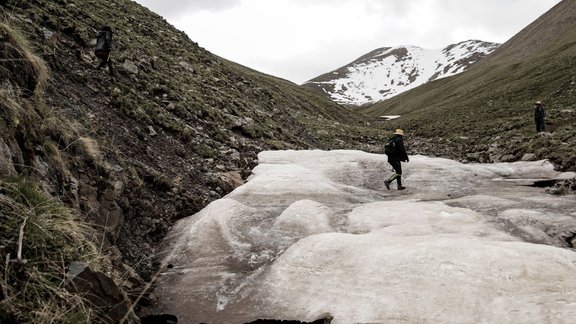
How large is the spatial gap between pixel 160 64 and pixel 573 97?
38128 millimetres

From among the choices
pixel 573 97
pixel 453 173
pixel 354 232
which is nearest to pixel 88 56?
pixel 354 232

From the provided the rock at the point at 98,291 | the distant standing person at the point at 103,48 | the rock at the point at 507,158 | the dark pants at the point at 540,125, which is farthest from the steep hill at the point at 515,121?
the distant standing person at the point at 103,48

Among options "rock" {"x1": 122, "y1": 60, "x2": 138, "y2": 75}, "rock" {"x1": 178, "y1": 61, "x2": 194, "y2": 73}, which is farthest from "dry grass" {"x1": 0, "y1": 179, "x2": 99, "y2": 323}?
"rock" {"x1": 178, "y1": 61, "x2": 194, "y2": 73}

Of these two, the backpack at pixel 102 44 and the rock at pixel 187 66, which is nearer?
the backpack at pixel 102 44

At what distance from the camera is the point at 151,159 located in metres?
16.2

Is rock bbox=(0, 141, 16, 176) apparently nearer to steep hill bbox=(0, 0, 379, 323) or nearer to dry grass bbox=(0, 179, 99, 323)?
steep hill bbox=(0, 0, 379, 323)

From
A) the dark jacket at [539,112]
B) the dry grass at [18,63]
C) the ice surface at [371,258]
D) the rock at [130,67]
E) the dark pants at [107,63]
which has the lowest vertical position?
the ice surface at [371,258]

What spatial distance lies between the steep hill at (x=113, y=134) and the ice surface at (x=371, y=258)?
147cm

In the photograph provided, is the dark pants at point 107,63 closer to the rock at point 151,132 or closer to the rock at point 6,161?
the rock at point 151,132

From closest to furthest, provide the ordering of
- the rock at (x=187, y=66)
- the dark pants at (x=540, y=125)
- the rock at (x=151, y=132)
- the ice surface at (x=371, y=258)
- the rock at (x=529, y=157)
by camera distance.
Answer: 1. the ice surface at (x=371, y=258)
2. the rock at (x=151, y=132)
3. the rock at (x=529, y=157)
4. the dark pants at (x=540, y=125)
5. the rock at (x=187, y=66)

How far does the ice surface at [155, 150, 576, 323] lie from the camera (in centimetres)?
801

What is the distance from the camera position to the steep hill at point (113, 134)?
8.32 meters

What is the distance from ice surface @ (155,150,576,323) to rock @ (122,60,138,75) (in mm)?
12017

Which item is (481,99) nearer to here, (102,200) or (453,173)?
(453,173)
